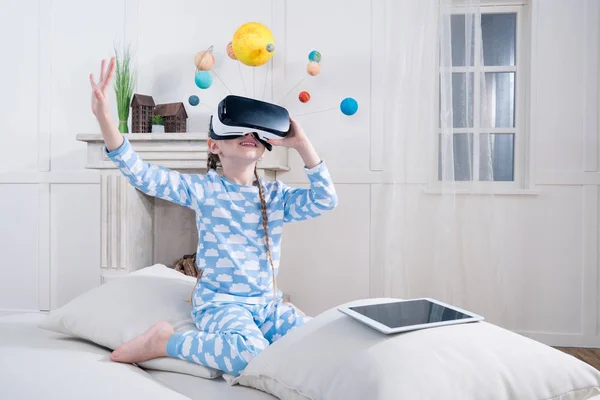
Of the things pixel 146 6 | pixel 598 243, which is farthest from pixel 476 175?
pixel 146 6

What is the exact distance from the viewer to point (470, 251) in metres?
2.41

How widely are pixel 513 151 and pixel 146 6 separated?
7.06ft

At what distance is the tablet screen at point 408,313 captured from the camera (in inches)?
41.6

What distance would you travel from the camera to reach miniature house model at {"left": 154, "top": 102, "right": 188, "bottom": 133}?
2.51m

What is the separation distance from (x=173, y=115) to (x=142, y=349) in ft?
5.06

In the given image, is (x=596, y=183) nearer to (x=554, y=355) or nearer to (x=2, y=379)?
(x=554, y=355)

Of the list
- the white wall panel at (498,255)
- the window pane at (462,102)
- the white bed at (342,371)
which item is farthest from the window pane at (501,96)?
the white bed at (342,371)

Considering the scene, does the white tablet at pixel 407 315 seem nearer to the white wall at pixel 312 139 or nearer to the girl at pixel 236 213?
the girl at pixel 236 213

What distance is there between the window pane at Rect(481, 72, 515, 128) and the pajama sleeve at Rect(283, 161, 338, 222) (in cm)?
148

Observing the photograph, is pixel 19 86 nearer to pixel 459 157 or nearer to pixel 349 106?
pixel 349 106

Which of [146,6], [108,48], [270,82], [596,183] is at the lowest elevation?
[596,183]

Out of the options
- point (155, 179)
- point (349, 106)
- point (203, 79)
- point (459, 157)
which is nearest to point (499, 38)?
point (459, 157)

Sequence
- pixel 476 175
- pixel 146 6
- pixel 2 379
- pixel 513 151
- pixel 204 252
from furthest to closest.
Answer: pixel 146 6 → pixel 513 151 → pixel 476 175 → pixel 204 252 → pixel 2 379

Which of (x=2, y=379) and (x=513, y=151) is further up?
(x=513, y=151)
